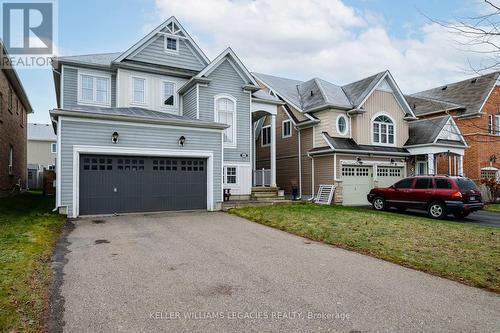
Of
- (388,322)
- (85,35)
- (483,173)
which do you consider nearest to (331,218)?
(388,322)

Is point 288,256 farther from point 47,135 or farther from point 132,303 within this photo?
point 47,135

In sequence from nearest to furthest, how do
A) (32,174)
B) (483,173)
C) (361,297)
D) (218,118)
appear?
(361,297) → (218,118) → (483,173) → (32,174)

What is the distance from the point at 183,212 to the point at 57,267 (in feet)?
25.5

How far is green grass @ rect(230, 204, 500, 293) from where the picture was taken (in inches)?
271

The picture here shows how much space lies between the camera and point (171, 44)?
1909 centimetres

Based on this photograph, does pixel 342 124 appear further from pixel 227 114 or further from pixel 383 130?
pixel 227 114

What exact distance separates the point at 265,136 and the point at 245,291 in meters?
20.0

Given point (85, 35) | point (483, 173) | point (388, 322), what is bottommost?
point (388, 322)

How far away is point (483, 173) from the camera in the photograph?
1014 inches

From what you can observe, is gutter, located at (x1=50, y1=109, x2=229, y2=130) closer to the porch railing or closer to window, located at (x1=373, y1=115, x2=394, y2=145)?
the porch railing

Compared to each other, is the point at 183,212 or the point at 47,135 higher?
the point at 47,135

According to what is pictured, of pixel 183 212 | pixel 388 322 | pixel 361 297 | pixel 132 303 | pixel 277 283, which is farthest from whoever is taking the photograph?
pixel 183 212

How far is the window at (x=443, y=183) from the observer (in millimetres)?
14963

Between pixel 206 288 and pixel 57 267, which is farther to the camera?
pixel 57 267
